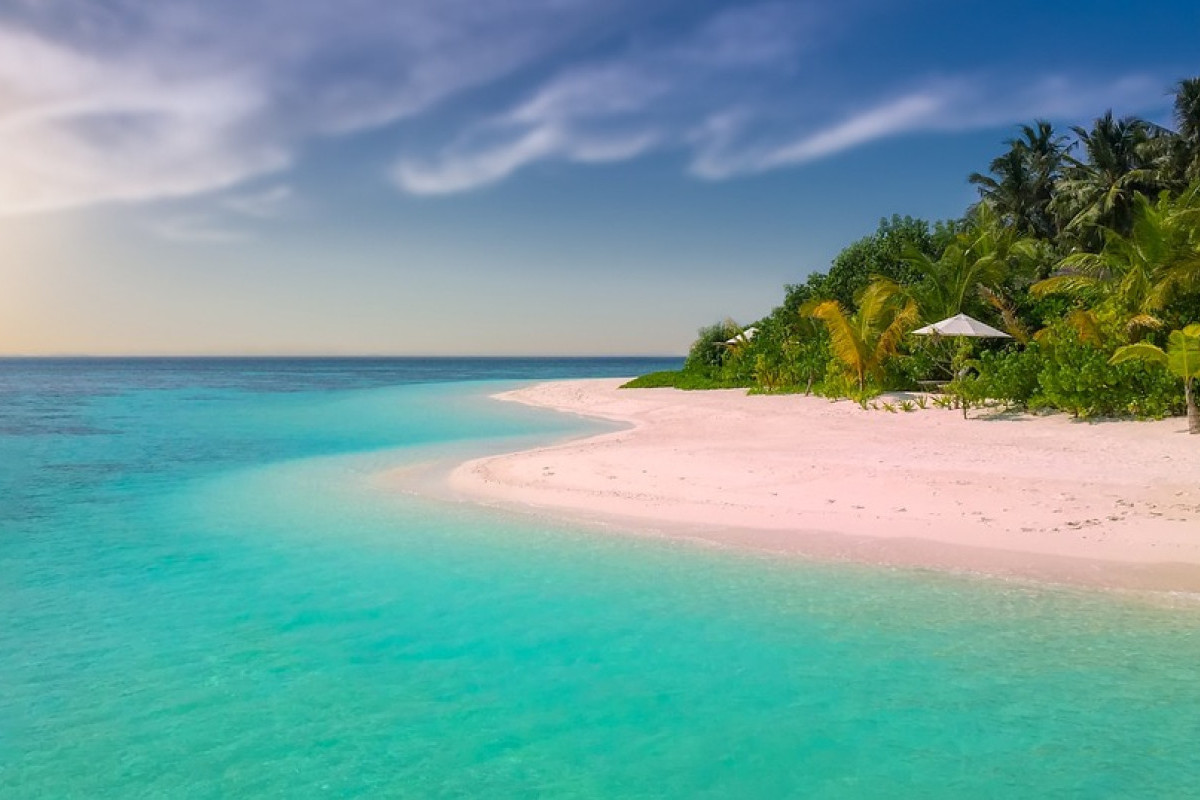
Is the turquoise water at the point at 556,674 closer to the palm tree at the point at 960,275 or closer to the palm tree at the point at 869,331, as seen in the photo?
the palm tree at the point at 869,331

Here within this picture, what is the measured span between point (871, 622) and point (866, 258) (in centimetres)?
3051

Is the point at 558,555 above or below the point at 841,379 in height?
below

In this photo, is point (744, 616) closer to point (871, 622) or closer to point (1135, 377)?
point (871, 622)

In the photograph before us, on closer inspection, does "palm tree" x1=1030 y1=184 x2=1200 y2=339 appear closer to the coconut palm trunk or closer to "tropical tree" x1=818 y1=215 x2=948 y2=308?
the coconut palm trunk

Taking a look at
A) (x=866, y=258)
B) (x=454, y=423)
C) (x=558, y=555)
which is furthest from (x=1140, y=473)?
(x=866, y=258)

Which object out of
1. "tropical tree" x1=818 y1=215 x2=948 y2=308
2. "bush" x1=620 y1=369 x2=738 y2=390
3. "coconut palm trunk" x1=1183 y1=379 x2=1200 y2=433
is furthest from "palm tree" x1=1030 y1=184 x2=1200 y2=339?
"bush" x1=620 y1=369 x2=738 y2=390

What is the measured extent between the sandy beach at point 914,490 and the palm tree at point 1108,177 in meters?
25.6

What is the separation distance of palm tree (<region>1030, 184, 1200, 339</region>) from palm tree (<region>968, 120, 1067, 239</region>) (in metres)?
25.3

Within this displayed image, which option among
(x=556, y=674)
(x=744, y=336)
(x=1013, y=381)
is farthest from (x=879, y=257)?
(x=556, y=674)

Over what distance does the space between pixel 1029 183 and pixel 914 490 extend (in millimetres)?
42837

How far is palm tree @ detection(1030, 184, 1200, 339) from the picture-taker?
1661 centimetres

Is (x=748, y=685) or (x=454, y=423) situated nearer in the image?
(x=748, y=685)

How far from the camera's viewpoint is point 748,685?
240 inches

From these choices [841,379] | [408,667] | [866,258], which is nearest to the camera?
[408,667]
